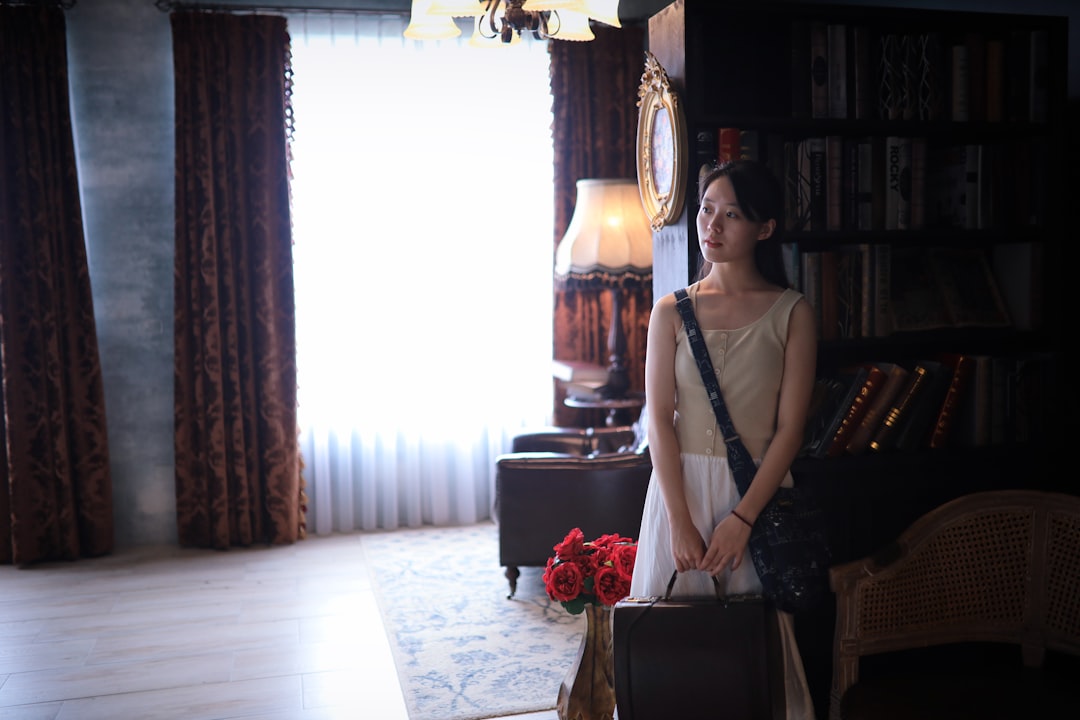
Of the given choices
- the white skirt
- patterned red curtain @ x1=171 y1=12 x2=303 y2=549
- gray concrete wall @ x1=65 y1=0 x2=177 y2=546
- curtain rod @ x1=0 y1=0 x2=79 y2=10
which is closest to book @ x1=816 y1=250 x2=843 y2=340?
the white skirt

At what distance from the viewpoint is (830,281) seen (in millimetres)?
2584

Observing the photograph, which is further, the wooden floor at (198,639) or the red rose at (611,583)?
the wooden floor at (198,639)

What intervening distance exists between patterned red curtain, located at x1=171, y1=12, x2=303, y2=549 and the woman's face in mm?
2876

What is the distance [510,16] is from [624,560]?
1.37 m

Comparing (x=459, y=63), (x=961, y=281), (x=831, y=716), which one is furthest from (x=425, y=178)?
(x=831, y=716)

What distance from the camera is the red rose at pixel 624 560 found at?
2311 millimetres

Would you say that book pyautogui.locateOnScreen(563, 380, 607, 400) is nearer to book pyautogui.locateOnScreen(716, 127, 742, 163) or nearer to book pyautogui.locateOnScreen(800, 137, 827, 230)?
book pyautogui.locateOnScreen(800, 137, 827, 230)

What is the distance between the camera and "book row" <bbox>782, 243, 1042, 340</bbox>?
258cm

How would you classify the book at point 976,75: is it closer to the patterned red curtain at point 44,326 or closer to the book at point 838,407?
the book at point 838,407

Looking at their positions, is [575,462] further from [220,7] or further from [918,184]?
[220,7]

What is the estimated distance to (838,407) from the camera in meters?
2.59

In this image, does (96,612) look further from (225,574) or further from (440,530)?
(440,530)

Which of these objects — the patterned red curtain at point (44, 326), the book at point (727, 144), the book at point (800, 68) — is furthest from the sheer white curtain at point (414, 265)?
the book at point (727, 144)

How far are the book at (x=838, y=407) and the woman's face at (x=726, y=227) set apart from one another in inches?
29.1
